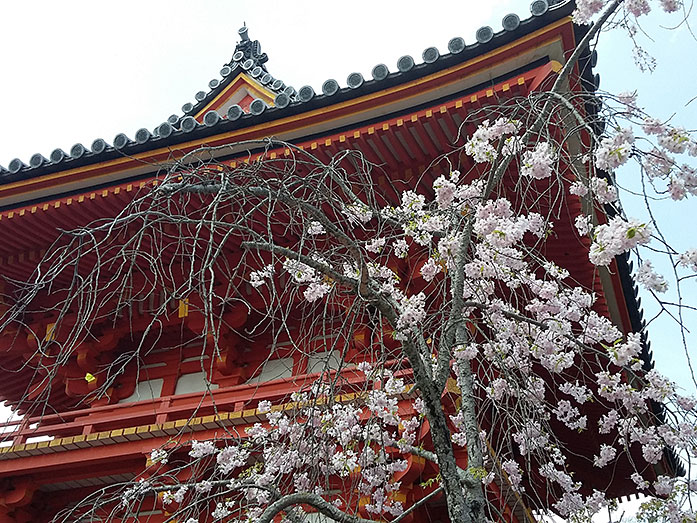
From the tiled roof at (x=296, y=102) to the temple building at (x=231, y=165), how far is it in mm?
12

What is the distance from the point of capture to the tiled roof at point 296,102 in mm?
4586

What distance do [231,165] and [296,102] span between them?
883 mm

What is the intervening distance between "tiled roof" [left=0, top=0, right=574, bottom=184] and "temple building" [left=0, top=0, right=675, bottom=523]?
1 centimetres

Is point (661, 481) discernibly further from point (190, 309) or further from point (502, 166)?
point (190, 309)

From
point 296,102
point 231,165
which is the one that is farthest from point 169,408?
point 296,102

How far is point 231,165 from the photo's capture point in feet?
18.3

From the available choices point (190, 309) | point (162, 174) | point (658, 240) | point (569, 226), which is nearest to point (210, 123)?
point (162, 174)

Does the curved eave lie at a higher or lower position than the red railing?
higher

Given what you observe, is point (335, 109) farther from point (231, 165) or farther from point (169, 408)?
point (169, 408)

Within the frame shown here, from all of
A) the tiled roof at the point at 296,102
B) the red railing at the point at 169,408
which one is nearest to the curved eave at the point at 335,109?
the tiled roof at the point at 296,102

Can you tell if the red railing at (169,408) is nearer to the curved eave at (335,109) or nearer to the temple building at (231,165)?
the temple building at (231,165)

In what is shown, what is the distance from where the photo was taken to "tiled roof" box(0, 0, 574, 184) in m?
4.59

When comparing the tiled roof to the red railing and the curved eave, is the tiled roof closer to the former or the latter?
the curved eave

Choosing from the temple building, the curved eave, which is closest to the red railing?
the temple building
